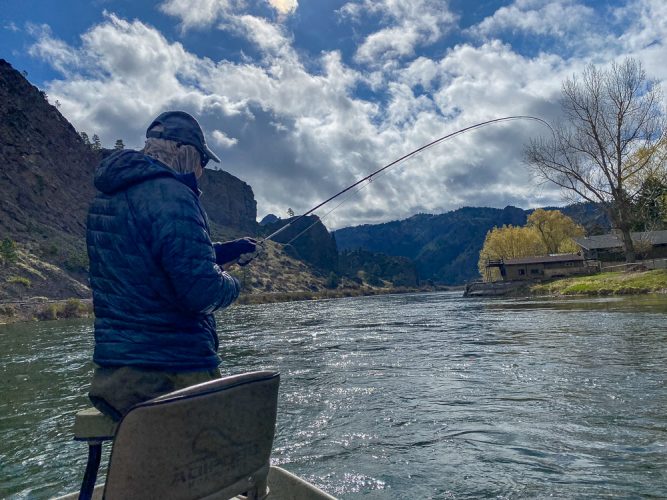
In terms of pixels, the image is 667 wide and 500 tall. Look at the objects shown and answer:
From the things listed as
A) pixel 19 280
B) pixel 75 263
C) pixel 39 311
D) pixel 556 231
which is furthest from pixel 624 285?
pixel 75 263

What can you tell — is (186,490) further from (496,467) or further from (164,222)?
(496,467)

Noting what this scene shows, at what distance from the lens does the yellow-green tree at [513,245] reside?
316 feet

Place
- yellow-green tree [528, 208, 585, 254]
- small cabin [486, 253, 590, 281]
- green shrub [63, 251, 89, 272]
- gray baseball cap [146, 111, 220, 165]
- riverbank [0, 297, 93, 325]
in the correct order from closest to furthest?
gray baseball cap [146, 111, 220, 165] → riverbank [0, 297, 93, 325] → small cabin [486, 253, 590, 281] → green shrub [63, 251, 89, 272] → yellow-green tree [528, 208, 585, 254]

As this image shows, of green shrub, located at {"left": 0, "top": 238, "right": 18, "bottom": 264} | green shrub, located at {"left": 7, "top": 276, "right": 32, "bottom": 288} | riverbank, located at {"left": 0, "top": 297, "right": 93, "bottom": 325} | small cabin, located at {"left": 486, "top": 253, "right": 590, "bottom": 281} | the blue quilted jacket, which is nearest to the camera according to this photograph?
the blue quilted jacket

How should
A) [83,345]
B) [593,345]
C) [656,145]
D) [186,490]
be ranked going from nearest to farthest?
1. [186,490]
2. [593,345]
3. [83,345]
4. [656,145]

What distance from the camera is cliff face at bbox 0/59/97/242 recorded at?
10700 centimetres

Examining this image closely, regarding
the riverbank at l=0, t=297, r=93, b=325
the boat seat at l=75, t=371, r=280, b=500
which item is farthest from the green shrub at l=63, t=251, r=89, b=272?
the boat seat at l=75, t=371, r=280, b=500

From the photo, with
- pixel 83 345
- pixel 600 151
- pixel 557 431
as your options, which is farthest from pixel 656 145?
pixel 83 345

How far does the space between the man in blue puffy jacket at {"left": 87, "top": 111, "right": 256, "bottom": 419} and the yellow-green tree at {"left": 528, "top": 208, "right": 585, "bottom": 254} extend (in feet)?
344

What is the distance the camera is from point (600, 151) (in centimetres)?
4219

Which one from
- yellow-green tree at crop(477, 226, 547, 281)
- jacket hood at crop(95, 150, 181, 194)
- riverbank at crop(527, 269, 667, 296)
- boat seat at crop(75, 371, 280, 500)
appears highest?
yellow-green tree at crop(477, 226, 547, 281)

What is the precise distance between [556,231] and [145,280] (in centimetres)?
10614

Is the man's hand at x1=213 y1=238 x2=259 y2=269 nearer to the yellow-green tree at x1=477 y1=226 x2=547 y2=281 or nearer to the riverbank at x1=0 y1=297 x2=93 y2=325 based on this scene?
the riverbank at x1=0 y1=297 x2=93 y2=325

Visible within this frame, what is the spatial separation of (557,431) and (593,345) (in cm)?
794
